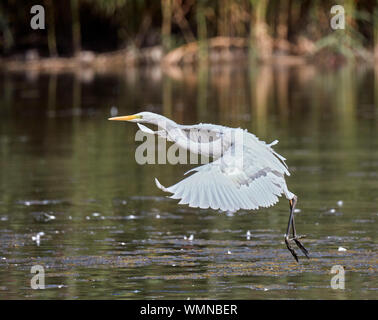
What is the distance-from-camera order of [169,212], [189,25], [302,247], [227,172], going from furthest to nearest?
[189,25] → [169,212] → [302,247] → [227,172]

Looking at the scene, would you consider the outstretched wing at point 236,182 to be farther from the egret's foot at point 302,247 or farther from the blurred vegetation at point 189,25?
the blurred vegetation at point 189,25

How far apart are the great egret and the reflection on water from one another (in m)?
0.64

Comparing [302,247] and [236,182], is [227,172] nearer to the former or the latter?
[236,182]

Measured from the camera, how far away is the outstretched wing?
7.48 metres

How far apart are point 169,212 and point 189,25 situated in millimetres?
26417

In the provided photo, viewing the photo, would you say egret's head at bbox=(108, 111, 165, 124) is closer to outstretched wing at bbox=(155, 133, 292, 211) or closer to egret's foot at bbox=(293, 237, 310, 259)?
outstretched wing at bbox=(155, 133, 292, 211)

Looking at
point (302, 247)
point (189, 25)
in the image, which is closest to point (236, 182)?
point (302, 247)

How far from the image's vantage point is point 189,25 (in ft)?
121

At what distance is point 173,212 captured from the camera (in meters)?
11.1

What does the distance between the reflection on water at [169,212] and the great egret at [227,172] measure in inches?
25.2

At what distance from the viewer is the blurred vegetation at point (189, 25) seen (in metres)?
34.2

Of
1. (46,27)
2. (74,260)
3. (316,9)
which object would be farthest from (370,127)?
(46,27)

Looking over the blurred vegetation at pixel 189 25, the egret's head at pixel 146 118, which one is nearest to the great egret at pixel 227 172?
the egret's head at pixel 146 118
